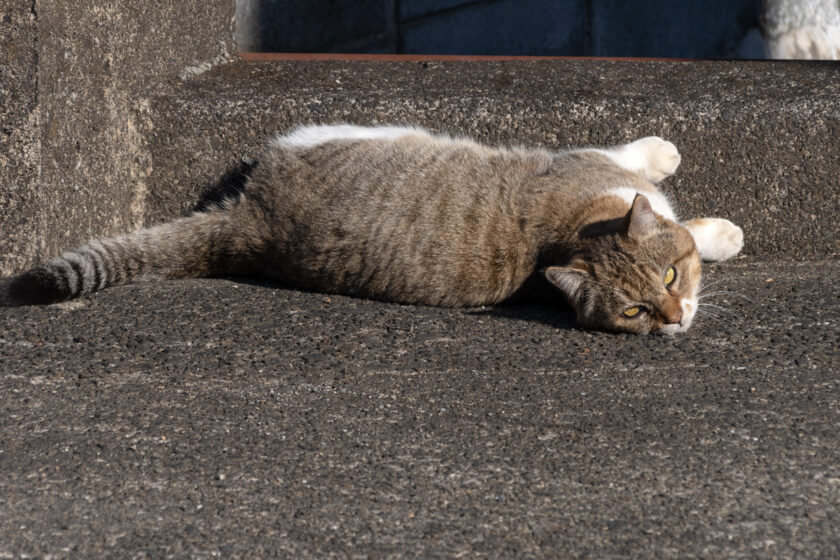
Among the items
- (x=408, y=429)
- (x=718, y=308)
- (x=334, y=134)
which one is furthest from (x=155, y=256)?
(x=718, y=308)

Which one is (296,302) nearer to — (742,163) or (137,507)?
(137,507)

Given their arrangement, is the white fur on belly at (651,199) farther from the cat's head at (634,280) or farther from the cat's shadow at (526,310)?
the cat's shadow at (526,310)

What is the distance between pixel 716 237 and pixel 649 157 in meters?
0.41

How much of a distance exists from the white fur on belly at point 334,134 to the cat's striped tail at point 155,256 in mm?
406

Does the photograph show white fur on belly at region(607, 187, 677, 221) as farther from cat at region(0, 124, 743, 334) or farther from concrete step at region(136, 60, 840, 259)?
concrete step at region(136, 60, 840, 259)

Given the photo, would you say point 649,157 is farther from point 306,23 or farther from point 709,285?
point 306,23

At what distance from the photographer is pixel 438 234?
3357 mm

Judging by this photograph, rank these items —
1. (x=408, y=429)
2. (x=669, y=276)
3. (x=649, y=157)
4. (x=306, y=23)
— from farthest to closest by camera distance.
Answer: (x=306, y=23)
(x=649, y=157)
(x=669, y=276)
(x=408, y=429)

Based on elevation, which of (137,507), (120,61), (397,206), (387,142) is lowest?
(137,507)

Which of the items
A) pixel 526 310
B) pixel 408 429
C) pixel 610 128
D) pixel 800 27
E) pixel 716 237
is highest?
pixel 800 27

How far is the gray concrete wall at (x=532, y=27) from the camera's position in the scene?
653 centimetres

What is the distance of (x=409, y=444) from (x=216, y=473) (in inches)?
19.3

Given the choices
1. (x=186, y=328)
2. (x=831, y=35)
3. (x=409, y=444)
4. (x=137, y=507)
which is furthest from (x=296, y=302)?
(x=831, y=35)

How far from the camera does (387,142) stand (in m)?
3.69
